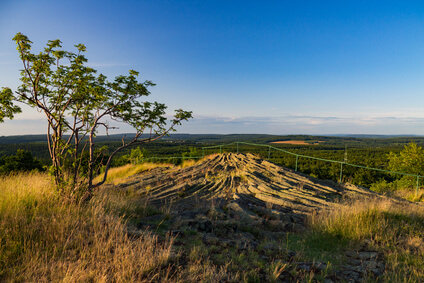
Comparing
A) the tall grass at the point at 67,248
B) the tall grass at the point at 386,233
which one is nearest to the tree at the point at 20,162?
the tall grass at the point at 67,248

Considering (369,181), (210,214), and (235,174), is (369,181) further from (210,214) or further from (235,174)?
(210,214)

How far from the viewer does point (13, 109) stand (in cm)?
598

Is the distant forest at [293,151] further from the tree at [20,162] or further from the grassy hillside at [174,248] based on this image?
the grassy hillside at [174,248]

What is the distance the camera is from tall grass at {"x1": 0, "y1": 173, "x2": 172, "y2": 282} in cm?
309

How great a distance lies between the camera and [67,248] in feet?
12.5

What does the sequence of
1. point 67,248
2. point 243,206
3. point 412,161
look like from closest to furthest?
point 67,248, point 243,206, point 412,161

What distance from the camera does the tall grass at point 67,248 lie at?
3094 mm

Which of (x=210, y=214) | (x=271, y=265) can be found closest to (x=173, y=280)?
(x=271, y=265)

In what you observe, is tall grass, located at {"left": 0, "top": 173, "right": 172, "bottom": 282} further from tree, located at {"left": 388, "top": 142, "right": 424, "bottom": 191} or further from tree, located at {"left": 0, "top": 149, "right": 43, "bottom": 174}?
tree, located at {"left": 388, "top": 142, "right": 424, "bottom": 191}

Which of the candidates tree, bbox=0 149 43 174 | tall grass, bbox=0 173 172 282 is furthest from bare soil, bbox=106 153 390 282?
tree, bbox=0 149 43 174

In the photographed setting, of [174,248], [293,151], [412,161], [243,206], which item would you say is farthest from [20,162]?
[293,151]

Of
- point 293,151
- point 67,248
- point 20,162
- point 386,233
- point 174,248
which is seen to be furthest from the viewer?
point 293,151

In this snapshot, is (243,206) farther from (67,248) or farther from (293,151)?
(293,151)

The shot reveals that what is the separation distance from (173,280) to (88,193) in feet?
14.1
